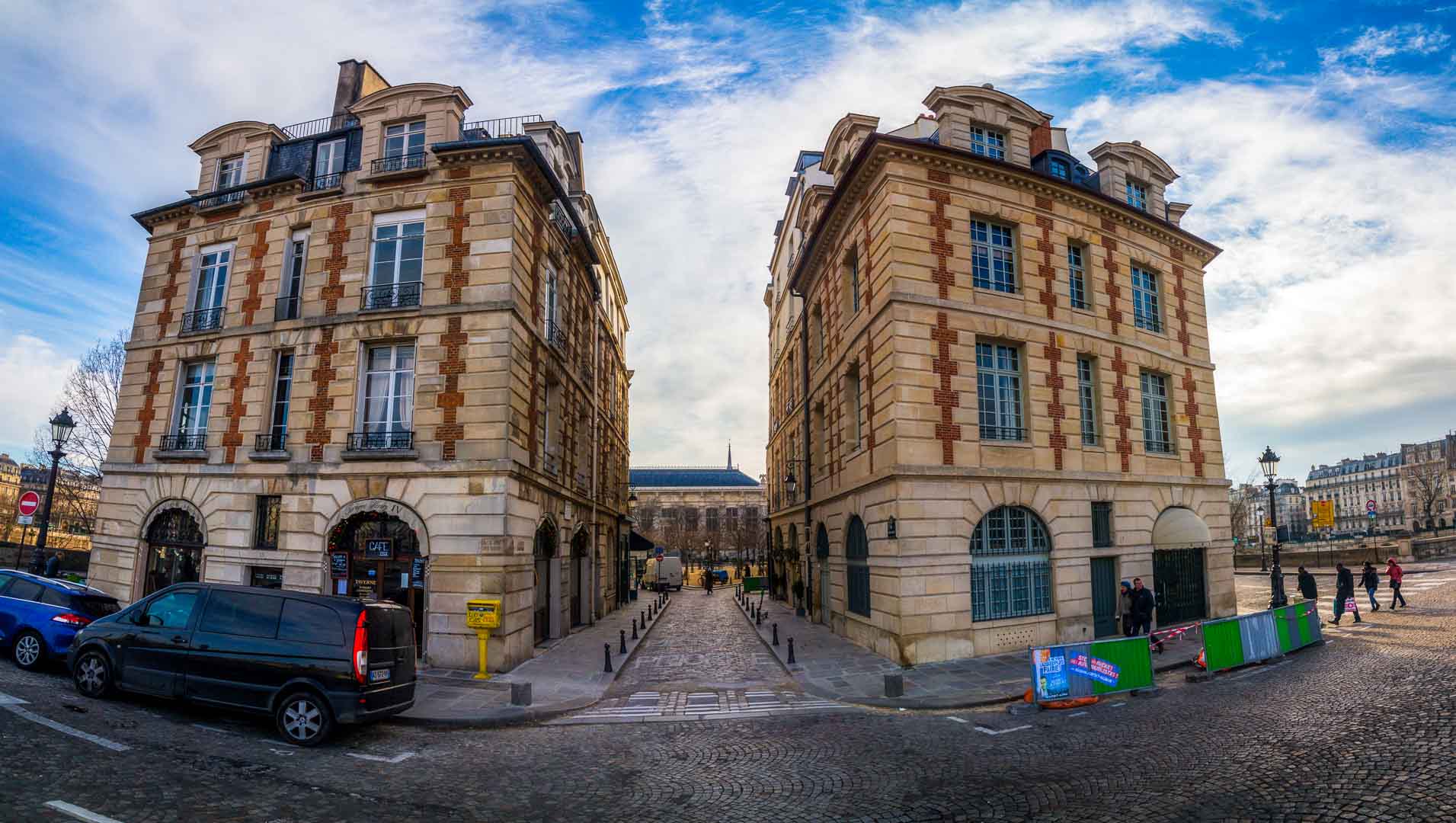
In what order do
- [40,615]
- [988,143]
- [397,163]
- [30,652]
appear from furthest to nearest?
[988,143] < [397,163] < [40,615] < [30,652]

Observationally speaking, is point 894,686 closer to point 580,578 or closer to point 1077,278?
point 1077,278

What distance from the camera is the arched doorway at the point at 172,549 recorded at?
18.8 metres

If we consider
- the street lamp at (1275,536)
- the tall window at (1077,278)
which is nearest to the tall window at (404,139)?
the tall window at (1077,278)

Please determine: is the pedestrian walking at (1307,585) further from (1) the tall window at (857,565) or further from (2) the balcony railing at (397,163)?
(2) the balcony railing at (397,163)

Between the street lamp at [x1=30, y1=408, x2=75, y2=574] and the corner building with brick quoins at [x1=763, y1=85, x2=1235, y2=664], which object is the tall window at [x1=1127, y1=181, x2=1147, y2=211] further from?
the street lamp at [x1=30, y1=408, x2=75, y2=574]

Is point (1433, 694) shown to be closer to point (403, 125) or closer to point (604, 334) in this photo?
point (403, 125)

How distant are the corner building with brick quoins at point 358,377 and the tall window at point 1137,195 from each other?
60.4 ft

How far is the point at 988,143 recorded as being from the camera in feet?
68.4

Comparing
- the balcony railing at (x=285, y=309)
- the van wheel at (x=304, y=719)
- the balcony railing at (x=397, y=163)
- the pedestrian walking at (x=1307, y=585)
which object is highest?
the balcony railing at (x=397, y=163)

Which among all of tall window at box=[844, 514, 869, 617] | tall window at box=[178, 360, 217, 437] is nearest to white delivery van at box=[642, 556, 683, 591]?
tall window at box=[844, 514, 869, 617]

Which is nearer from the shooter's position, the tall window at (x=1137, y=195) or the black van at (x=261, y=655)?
the black van at (x=261, y=655)

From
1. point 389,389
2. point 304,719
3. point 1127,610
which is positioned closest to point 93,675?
point 304,719

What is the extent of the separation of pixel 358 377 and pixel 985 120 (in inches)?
737

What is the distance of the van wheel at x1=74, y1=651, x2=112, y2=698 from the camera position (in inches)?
413
